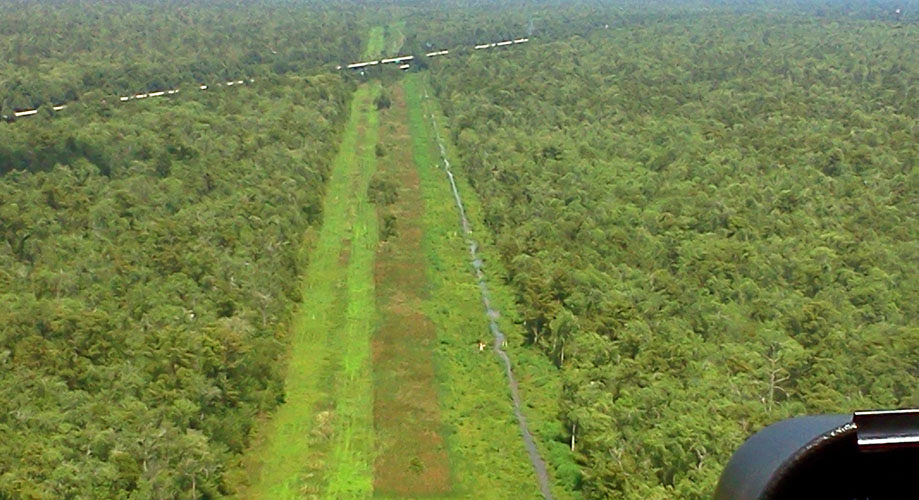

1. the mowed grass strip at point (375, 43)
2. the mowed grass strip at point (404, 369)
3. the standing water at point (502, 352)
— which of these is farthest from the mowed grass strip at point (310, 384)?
the mowed grass strip at point (375, 43)

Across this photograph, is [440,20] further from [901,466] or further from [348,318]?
[901,466]

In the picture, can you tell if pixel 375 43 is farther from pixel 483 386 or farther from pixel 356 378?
pixel 483 386

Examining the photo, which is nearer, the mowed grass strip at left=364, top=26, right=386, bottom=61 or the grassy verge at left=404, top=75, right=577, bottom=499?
the grassy verge at left=404, top=75, right=577, bottom=499

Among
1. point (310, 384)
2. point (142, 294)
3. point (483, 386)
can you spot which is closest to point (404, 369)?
point (483, 386)

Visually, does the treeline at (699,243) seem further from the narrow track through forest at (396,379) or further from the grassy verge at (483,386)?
the narrow track through forest at (396,379)

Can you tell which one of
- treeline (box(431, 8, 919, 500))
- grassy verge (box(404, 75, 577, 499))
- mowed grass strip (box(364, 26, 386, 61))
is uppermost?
mowed grass strip (box(364, 26, 386, 61))

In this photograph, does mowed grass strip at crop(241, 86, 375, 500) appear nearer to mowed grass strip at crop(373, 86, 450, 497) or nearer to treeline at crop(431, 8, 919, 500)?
mowed grass strip at crop(373, 86, 450, 497)

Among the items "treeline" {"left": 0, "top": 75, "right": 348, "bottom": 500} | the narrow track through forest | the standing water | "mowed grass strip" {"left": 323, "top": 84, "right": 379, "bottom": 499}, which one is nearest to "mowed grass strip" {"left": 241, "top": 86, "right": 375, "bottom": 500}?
the narrow track through forest
